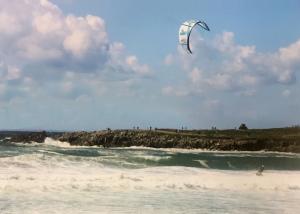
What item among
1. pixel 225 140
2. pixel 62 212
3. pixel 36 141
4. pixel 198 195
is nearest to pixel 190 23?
pixel 198 195

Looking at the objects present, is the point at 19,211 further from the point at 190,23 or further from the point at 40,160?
the point at 40,160

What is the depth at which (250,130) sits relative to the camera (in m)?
86.8

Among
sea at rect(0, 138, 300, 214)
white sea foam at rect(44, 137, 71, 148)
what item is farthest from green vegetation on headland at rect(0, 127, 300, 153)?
sea at rect(0, 138, 300, 214)

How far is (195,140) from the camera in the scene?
71.1m

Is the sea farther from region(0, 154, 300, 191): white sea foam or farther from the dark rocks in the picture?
the dark rocks

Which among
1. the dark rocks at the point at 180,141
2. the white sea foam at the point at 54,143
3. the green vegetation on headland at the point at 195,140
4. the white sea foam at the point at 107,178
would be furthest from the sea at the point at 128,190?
the white sea foam at the point at 54,143

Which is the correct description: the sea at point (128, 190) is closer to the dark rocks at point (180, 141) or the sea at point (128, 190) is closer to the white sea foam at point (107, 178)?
the white sea foam at point (107, 178)

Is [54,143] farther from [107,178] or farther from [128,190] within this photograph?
[128,190]

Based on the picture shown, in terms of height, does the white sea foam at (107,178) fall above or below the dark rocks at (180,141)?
below

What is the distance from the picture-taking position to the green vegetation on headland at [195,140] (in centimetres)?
6888

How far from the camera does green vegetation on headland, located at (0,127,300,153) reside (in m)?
68.9

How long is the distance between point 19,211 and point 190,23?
995cm

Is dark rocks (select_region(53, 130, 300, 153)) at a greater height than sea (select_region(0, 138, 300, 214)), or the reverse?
dark rocks (select_region(53, 130, 300, 153))

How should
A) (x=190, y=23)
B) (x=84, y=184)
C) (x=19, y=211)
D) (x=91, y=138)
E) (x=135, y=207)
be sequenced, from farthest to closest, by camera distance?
(x=91, y=138), (x=84, y=184), (x=190, y=23), (x=135, y=207), (x=19, y=211)
